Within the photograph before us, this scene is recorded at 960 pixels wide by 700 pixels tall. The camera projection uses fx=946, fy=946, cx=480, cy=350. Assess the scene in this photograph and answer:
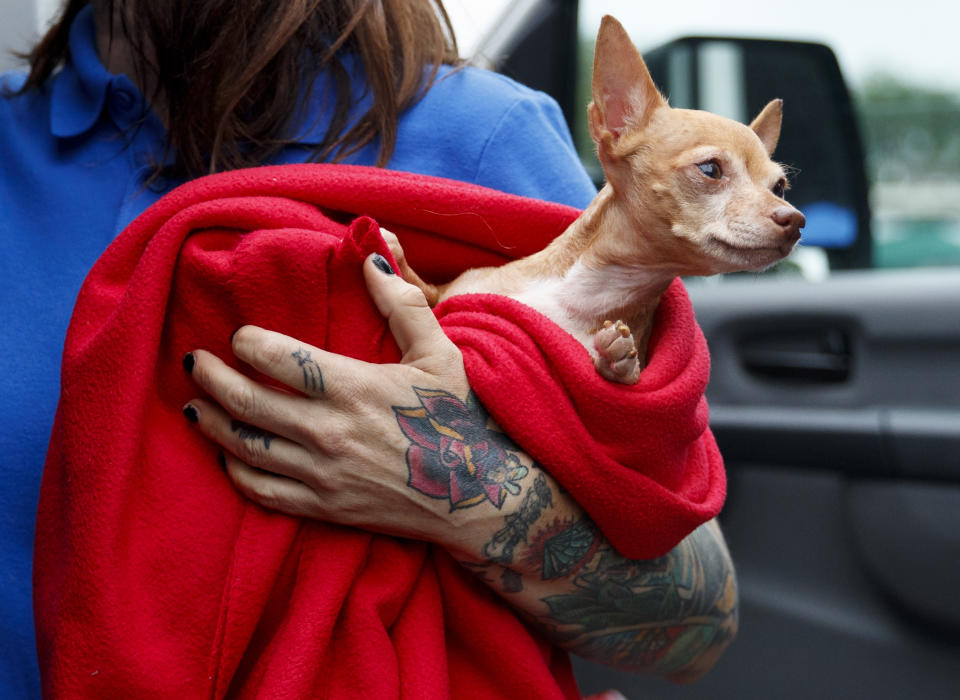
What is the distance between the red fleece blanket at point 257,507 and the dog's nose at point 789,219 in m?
0.19

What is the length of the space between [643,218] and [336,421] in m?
0.46

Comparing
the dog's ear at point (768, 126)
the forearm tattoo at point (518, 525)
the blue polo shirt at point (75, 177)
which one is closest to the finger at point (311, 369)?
the forearm tattoo at point (518, 525)

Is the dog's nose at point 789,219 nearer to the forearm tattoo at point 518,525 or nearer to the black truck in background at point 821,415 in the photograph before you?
the forearm tattoo at point 518,525

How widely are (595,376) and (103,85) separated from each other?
0.81 meters

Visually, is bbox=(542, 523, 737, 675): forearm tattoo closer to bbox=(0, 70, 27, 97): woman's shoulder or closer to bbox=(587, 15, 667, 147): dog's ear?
bbox=(587, 15, 667, 147): dog's ear

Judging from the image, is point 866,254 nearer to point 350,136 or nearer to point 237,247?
point 350,136

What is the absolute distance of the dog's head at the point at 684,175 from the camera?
1.07 metres

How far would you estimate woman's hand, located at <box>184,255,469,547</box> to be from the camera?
3.16 feet

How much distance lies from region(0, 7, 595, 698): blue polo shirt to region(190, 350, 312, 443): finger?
251mm

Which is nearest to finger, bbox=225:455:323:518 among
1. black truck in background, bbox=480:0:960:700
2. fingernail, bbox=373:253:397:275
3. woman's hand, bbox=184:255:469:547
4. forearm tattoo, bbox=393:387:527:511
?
woman's hand, bbox=184:255:469:547

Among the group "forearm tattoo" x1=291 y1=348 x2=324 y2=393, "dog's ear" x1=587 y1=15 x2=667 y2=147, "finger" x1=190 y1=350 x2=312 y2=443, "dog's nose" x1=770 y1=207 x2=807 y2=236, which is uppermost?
"dog's ear" x1=587 y1=15 x2=667 y2=147

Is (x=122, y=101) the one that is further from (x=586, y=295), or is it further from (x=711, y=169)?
(x=711, y=169)

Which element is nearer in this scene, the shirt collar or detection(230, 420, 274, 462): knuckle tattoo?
detection(230, 420, 274, 462): knuckle tattoo

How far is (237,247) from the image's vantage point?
0.99 meters
